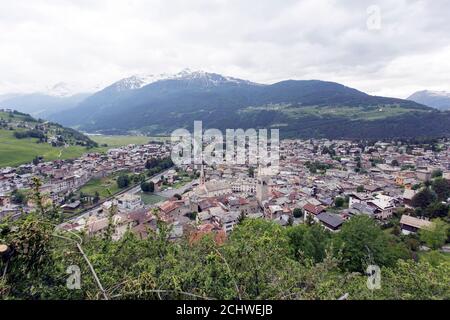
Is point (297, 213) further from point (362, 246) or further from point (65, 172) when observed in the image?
point (65, 172)

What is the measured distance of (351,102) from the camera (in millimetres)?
124562

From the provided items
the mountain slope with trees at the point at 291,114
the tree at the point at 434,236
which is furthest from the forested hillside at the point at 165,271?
the mountain slope with trees at the point at 291,114

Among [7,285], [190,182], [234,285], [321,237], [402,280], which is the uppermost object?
[7,285]

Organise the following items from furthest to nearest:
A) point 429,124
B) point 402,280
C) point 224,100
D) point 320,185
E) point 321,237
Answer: point 224,100 → point 429,124 → point 320,185 → point 321,237 → point 402,280

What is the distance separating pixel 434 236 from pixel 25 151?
215ft

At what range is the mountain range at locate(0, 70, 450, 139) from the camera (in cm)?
8825

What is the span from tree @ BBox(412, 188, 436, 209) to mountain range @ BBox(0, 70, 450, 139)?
199 ft

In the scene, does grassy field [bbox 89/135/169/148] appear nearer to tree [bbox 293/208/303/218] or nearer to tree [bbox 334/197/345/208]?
tree [bbox 293/208/303/218]

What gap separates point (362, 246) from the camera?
47.1 feet

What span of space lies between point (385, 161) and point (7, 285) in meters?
60.6

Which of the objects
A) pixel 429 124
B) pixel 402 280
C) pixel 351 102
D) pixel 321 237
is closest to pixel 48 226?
pixel 402 280

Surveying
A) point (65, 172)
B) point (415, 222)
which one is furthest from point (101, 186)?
point (415, 222)

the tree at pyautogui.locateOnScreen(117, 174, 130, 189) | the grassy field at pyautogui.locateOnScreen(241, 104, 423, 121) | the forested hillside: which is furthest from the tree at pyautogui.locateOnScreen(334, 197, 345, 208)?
the grassy field at pyautogui.locateOnScreen(241, 104, 423, 121)
